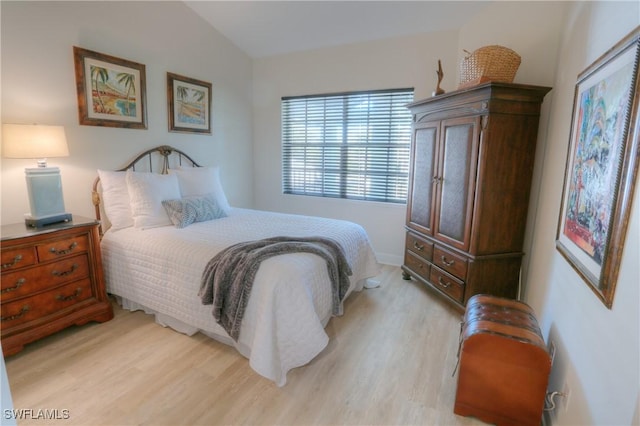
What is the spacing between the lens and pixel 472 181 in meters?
2.46

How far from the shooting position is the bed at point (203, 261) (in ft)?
6.21

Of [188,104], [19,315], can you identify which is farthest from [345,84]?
[19,315]

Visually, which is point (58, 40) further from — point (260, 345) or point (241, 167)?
point (260, 345)

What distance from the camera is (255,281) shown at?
1.95 meters

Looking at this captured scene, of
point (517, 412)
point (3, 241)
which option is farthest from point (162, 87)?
point (517, 412)

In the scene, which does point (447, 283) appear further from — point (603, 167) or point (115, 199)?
point (115, 199)

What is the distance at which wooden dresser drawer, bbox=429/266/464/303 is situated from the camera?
2640 millimetres

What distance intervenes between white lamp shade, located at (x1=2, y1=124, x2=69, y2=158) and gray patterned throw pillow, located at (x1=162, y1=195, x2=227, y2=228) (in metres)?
0.86

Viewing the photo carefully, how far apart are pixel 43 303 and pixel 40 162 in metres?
1.00

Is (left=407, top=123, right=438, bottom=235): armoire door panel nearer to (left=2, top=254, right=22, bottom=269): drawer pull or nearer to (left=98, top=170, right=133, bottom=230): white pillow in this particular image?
(left=98, top=170, right=133, bottom=230): white pillow

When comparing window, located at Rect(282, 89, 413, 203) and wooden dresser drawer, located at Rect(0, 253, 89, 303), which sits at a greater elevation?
window, located at Rect(282, 89, 413, 203)

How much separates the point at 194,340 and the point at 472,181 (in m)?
2.37

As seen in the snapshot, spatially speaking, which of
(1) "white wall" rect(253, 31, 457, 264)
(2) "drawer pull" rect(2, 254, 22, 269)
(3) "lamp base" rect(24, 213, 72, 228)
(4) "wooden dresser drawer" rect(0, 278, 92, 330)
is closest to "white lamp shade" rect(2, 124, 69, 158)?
(3) "lamp base" rect(24, 213, 72, 228)

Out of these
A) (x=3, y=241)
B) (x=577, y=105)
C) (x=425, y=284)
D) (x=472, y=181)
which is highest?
(x=577, y=105)
